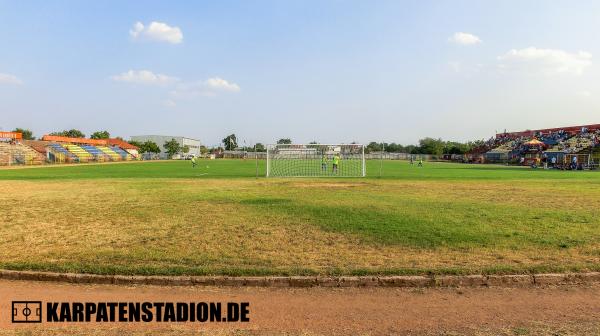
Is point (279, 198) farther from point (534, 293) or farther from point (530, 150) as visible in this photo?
point (530, 150)

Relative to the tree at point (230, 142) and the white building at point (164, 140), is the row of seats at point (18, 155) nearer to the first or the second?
the white building at point (164, 140)

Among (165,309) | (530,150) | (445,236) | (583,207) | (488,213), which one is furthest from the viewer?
(530,150)

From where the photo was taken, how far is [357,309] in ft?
17.4

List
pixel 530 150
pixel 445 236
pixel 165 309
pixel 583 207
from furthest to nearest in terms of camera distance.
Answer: pixel 530 150 < pixel 583 207 < pixel 445 236 < pixel 165 309

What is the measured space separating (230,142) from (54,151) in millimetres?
89267

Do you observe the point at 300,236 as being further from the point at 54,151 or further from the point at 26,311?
the point at 54,151

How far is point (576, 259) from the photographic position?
7230 mm

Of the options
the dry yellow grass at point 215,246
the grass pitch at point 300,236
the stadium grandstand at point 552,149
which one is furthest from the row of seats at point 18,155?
the stadium grandstand at point 552,149

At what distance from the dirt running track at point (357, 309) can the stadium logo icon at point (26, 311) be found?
0.35 feet

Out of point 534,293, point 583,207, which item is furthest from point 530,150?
point 534,293

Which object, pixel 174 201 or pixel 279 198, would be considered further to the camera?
pixel 279 198

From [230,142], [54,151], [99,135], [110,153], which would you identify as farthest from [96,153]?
[230,142]

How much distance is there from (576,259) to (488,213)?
15.8ft

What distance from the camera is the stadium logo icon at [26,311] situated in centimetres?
500
